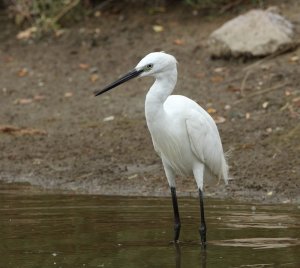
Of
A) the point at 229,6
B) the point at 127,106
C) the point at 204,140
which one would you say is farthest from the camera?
the point at 229,6

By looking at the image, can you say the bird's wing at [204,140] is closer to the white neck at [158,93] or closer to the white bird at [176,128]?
the white bird at [176,128]

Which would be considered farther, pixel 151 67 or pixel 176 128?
pixel 176 128

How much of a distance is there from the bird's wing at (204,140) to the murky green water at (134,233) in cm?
54

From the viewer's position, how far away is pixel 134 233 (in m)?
7.72

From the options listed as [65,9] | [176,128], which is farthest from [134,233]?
[65,9]

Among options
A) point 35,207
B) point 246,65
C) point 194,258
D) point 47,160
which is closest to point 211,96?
point 246,65

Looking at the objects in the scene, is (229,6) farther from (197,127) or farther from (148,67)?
(148,67)

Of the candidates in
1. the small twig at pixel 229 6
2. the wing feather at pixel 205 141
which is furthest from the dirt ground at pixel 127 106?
the wing feather at pixel 205 141

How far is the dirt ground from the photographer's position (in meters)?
9.95

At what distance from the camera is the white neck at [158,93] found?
7250mm

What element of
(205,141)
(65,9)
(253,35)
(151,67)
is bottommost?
(65,9)

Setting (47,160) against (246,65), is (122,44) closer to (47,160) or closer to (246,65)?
(246,65)

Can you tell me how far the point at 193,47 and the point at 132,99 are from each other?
1.56m

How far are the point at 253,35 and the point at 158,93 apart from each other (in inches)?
209
